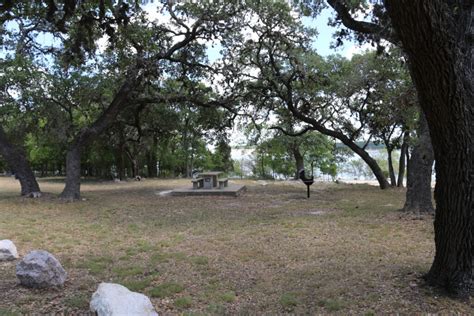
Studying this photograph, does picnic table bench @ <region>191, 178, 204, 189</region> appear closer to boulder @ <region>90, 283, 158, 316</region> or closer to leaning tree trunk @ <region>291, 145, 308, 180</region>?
leaning tree trunk @ <region>291, 145, 308, 180</region>

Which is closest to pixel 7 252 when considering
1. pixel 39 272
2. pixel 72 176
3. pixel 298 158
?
pixel 39 272

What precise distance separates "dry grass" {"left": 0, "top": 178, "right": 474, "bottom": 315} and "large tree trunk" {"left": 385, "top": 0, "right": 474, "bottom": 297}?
0.36 meters

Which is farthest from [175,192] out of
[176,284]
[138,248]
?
[176,284]

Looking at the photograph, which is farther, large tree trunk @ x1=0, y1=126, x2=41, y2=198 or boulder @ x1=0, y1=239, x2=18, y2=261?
large tree trunk @ x1=0, y1=126, x2=41, y2=198

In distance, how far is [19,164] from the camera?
11.0m

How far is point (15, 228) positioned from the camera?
21.9 ft

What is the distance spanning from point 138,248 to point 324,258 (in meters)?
2.53

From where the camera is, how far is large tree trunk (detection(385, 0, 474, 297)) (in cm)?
278

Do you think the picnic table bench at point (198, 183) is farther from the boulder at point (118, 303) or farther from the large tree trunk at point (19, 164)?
the boulder at point (118, 303)

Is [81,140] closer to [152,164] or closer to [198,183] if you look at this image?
[198,183]

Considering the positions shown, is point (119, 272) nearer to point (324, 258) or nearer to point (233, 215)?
point (324, 258)

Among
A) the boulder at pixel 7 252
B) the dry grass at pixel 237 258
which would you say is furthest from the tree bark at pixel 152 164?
the boulder at pixel 7 252

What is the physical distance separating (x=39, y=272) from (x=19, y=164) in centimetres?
858

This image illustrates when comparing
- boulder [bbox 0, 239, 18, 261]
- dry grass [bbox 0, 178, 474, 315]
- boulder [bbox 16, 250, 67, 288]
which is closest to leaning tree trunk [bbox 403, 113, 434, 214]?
dry grass [bbox 0, 178, 474, 315]
